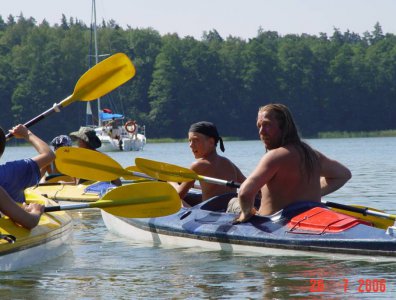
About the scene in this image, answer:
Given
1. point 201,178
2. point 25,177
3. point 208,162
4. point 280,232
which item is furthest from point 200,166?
point 25,177

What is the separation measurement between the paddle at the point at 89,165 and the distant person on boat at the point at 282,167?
1858 mm

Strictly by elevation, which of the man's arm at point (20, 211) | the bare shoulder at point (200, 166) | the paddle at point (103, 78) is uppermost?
the paddle at point (103, 78)

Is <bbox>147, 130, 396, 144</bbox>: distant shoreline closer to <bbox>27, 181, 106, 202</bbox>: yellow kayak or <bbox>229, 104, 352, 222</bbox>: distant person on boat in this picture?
<bbox>27, 181, 106, 202</bbox>: yellow kayak

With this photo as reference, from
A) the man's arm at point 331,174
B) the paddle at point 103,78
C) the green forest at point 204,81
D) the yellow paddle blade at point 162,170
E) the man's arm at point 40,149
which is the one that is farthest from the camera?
the green forest at point 204,81

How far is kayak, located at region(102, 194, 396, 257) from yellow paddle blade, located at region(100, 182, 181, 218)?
0.32 metres

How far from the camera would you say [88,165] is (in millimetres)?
10102

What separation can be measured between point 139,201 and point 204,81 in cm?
8311

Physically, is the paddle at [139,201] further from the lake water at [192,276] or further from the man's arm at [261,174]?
the man's arm at [261,174]

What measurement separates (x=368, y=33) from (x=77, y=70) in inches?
3071

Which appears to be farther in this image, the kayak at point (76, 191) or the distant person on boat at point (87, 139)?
the kayak at point (76, 191)

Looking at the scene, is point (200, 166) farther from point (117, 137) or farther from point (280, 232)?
point (117, 137)

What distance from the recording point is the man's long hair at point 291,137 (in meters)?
8.40

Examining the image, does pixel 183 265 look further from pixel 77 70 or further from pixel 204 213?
pixel 77 70

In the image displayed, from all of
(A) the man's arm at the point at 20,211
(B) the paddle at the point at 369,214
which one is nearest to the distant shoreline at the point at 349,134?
(B) the paddle at the point at 369,214
